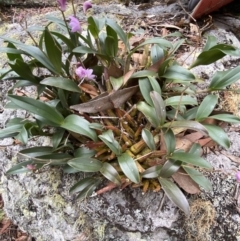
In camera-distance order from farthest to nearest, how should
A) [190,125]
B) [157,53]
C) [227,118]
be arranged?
[157,53] < [227,118] < [190,125]

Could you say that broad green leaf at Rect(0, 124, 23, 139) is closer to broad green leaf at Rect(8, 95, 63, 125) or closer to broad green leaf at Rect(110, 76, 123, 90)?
broad green leaf at Rect(8, 95, 63, 125)

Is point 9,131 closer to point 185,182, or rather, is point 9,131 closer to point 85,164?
point 85,164

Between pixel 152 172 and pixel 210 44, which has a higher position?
pixel 210 44

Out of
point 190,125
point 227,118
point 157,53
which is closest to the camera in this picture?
point 190,125

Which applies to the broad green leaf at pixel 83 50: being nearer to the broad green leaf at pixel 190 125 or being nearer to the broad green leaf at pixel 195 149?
the broad green leaf at pixel 190 125

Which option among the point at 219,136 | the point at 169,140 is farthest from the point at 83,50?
the point at 219,136

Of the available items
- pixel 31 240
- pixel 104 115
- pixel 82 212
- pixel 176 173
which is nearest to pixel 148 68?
pixel 104 115

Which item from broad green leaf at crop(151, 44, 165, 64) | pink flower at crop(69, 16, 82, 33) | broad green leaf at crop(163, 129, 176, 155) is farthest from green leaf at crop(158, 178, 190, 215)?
pink flower at crop(69, 16, 82, 33)

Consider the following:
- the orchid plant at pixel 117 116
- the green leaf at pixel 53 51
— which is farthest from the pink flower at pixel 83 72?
the green leaf at pixel 53 51

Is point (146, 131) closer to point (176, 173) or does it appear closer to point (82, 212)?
point (176, 173)
